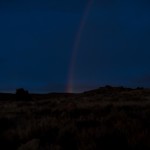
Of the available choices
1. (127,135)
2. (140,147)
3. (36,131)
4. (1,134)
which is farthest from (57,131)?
(140,147)

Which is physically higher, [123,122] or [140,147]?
[123,122]

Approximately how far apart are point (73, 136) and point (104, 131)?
0.95m

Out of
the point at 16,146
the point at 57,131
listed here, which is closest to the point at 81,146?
the point at 16,146

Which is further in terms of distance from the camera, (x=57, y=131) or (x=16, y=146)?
(x=57, y=131)

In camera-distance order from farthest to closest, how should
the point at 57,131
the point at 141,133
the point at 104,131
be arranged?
1. the point at 57,131
2. the point at 104,131
3. the point at 141,133

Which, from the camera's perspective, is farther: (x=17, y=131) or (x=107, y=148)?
(x=17, y=131)

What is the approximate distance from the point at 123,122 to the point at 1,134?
429 centimetres

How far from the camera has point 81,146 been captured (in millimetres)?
10336

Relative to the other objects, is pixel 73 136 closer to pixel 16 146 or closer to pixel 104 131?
pixel 104 131

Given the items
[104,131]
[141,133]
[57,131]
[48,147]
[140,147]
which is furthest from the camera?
[57,131]

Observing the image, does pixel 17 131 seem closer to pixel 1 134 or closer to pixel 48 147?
pixel 1 134

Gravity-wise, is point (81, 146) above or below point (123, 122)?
below

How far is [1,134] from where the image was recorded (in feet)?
45.2

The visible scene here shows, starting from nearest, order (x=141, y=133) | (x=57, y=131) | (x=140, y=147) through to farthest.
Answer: (x=140, y=147), (x=141, y=133), (x=57, y=131)
